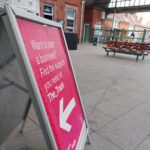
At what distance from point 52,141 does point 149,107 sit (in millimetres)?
2349

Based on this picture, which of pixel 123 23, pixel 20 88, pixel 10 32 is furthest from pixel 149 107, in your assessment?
pixel 123 23

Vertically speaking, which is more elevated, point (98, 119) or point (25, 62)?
point (25, 62)

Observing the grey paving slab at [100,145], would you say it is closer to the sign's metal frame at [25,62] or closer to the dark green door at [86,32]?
Result: the sign's metal frame at [25,62]

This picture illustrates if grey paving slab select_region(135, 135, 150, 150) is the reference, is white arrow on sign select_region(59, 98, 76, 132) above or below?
above

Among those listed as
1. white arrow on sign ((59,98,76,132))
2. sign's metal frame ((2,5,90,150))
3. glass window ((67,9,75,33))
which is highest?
glass window ((67,9,75,33))

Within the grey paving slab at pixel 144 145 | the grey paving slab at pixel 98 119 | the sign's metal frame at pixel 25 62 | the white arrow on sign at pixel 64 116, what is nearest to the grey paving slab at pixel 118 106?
the grey paving slab at pixel 98 119

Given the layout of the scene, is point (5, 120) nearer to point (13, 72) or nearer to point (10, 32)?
point (13, 72)

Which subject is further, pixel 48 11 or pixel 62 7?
pixel 62 7

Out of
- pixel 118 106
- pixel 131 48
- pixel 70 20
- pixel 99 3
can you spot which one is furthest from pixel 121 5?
pixel 118 106

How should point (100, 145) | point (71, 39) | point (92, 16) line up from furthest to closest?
point (92, 16)
point (71, 39)
point (100, 145)

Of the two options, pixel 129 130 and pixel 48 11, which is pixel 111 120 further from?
pixel 48 11

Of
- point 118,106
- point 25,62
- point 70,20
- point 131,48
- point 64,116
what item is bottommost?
point 118,106

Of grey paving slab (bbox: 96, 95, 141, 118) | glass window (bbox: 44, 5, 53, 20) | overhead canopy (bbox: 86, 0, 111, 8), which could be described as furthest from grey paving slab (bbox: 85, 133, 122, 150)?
overhead canopy (bbox: 86, 0, 111, 8)

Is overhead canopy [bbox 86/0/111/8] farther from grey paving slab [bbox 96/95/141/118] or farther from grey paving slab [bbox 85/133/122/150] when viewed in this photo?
grey paving slab [bbox 85/133/122/150]
